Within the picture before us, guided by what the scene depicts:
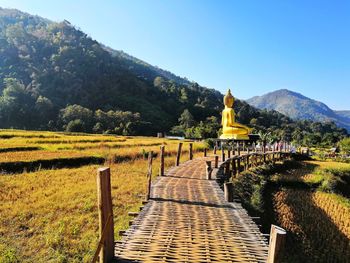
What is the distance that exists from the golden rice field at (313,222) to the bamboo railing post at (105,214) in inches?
350

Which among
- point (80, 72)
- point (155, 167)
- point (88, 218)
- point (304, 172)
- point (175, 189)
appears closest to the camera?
point (88, 218)

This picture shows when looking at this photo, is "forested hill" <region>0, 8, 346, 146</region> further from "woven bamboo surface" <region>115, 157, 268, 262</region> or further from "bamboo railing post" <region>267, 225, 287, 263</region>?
"bamboo railing post" <region>267, 225, 287, 263</region>

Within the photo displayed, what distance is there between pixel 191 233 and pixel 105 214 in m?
2.01

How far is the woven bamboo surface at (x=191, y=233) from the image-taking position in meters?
5.81

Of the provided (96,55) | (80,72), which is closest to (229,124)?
(80,72)

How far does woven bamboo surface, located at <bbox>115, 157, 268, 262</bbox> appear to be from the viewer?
229 inches

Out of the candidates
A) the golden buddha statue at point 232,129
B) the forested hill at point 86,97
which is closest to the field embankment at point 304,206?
the golden buddha statue at point 232,129

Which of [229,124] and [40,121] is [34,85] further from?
[229,124]

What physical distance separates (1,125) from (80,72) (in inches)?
1539

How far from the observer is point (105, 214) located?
18.5 feet

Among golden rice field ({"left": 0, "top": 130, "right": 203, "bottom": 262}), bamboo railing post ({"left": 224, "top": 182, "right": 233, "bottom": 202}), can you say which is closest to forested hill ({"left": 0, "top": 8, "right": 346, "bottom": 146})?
golden rice field ({"left": 0, "top": 130, "right": 203, "bottom": 262})

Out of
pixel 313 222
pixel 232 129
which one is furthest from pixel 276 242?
pixel 232 129

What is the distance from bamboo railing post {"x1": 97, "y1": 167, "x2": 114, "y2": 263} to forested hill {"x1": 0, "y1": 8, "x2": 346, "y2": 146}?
4137cm

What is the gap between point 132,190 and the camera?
13.5m
